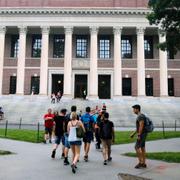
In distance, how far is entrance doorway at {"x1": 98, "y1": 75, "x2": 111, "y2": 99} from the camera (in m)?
49.2

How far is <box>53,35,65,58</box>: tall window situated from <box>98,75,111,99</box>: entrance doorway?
262 inches

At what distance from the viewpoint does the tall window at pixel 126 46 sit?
4959 centimetres

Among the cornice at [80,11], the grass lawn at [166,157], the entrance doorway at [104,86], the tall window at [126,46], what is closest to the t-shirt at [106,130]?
the grass lawn at [166,157]

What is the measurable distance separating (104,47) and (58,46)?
6769mm

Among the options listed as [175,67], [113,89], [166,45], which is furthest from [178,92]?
[166,45]

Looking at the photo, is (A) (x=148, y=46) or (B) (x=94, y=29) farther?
(A) (x=148, y=46)

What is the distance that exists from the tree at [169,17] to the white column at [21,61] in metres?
30.2

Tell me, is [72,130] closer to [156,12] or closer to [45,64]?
[156,12]

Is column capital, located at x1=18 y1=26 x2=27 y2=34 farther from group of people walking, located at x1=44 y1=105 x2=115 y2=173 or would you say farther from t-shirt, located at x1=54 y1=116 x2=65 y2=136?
t-shirt, located at x1=54 y1=116 x2=65 y2=136

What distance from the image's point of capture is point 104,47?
50.1 metres

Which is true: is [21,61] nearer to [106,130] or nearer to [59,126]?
[59,126]

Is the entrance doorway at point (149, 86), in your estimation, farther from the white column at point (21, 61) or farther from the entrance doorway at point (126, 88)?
the white column at point (21, 61)

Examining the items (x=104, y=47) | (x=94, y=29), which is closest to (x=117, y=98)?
(x=104, y=47)

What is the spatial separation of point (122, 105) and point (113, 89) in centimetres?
887
